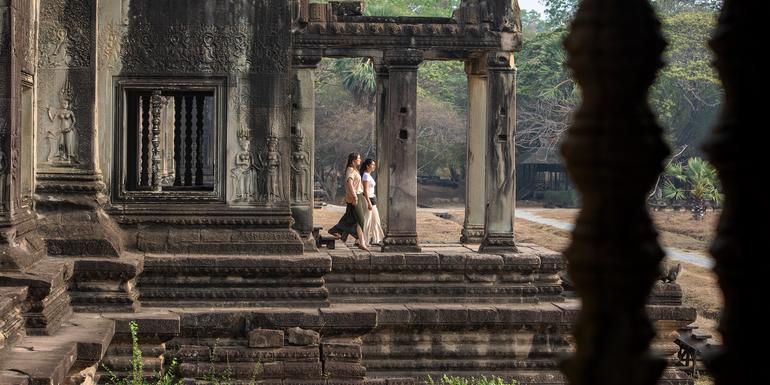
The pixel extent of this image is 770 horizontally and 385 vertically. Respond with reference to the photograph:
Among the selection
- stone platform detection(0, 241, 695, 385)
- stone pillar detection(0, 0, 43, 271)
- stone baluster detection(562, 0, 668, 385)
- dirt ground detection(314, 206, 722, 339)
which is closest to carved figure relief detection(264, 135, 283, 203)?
Result: stone platform detection(0, 241, 695, 385)

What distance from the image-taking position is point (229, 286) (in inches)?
383

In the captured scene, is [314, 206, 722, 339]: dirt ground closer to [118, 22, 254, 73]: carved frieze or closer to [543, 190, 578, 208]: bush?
[543, 190, 578, 208]: bush

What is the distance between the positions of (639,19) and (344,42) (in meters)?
9.40

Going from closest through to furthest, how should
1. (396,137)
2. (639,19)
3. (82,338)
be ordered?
1. (639,19)
2. (82,338)
3. (396,137)

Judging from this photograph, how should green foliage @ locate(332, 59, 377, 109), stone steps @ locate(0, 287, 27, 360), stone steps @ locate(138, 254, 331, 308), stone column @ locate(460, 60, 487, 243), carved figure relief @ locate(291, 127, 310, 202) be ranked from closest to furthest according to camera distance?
stone steps @ locate(0, 287, 27, 360)
stone steps @ locate(138, 254, 331, 308)
carved figure relief @ locate(291, 127, 310, 202)
stone column @ locate(460, 60, 487, 243)
green foliage @ locate(332, 59, 377, 109)

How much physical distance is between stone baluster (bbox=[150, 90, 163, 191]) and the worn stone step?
4.93 feet

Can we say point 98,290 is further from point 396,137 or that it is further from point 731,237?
point 731,237

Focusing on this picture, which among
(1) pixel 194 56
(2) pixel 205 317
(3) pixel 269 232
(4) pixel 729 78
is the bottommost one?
(2) pixel 205 317

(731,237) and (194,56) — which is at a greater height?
(194,56)

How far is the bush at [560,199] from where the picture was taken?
42.7 m

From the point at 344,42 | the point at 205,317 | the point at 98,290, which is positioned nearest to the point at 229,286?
the point at 205,317

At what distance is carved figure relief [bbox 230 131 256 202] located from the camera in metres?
9.95

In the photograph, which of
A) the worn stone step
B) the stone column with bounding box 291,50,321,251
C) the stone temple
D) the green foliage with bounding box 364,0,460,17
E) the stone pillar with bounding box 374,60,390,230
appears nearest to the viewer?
the worn stone step

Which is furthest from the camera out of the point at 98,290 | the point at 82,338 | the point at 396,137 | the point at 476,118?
the point at 476,118
